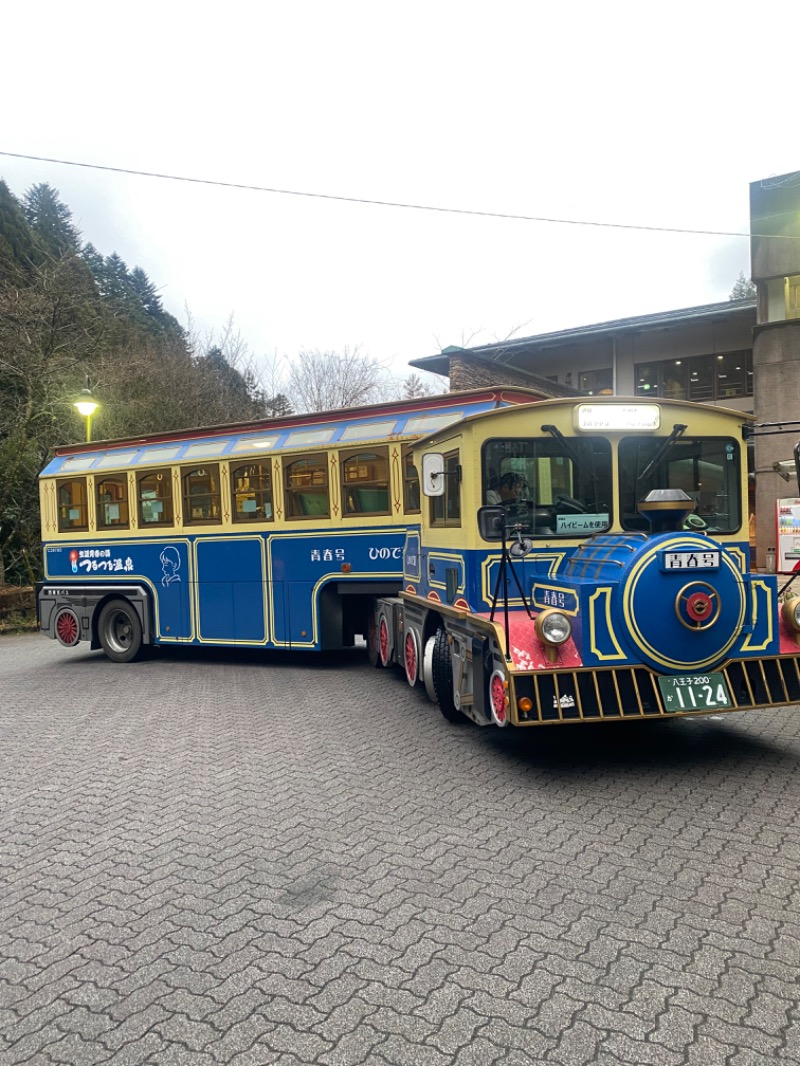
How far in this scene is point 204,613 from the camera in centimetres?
1080

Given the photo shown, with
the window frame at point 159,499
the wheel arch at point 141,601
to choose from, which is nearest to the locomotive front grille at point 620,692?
the window frame at point 159,499

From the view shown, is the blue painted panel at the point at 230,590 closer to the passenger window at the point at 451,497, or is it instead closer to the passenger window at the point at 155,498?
the passenger window at the point at 155,498

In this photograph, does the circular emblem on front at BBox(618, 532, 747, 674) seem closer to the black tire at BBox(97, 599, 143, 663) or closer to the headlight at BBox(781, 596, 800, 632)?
the headlight at BBox(781, 596, 800, 632)

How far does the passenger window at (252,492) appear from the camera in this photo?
10.4m

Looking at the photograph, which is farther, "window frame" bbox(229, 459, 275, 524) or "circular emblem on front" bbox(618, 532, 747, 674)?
"window frame" bbox(229, 459, 275, 524)

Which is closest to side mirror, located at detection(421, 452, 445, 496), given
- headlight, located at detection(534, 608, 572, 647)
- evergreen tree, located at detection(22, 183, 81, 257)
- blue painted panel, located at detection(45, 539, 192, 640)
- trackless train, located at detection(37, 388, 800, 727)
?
trackless train, located at detection(37, 388, 800, 727)

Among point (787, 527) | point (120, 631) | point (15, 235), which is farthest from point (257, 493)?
point (15, 235)

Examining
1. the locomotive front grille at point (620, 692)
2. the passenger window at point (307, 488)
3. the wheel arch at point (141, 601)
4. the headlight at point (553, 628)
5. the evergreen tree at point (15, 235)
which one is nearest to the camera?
the locomotive front grille at point (620, 692)

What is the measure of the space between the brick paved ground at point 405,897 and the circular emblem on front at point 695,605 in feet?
3.47

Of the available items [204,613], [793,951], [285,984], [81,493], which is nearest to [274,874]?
[285,984]

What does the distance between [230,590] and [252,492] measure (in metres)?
1.37

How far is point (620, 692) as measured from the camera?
5012 millimetres

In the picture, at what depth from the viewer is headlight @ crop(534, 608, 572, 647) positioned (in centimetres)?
500

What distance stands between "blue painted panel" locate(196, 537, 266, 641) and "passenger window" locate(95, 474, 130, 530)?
157 cm
